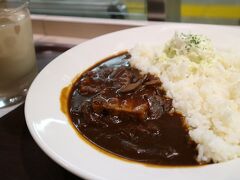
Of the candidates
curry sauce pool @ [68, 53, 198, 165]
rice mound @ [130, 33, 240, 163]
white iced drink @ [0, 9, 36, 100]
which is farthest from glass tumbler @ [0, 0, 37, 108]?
rice mound @ [130, 33, 240, 163]

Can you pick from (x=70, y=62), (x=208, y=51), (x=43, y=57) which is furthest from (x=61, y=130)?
(x=43, y=57)

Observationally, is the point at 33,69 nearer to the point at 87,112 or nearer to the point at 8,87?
the point at 8,87

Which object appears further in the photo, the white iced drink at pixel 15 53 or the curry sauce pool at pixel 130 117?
the white iced drink at pixel 15 53

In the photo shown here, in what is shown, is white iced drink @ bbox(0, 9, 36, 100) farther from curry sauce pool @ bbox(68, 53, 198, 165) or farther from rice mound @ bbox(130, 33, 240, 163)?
rice mound @ bbox(130, 33, 240, 163)

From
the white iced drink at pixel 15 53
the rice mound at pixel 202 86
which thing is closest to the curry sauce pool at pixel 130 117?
the rice mound at pixel 202 86

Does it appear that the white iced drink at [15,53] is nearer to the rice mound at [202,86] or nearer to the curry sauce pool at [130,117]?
the curry sauce pool at [130,117]
